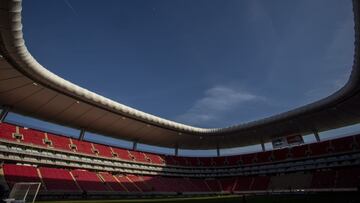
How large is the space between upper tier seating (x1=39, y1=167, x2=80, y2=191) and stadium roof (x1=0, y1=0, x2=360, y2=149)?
8.94 meters

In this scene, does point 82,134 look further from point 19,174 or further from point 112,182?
point 19,174

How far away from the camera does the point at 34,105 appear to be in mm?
37969

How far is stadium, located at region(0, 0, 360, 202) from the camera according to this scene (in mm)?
30750

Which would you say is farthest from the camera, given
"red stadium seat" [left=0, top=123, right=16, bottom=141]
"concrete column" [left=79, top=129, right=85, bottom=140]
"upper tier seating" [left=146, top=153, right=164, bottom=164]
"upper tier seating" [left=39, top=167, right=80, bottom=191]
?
"upper tier seating" [left=146, top=153, right=164, bottom=164]

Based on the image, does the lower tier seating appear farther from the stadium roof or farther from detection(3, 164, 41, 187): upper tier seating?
the stadium roof

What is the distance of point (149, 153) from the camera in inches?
2430

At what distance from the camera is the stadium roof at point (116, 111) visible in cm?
2578

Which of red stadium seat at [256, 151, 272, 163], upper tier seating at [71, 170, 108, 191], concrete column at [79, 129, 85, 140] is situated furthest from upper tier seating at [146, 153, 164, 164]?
red stadium seat at [256, 151, 272, 163]

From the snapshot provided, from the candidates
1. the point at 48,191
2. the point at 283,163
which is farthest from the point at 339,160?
the point at 48,191

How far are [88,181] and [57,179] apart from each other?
504cm

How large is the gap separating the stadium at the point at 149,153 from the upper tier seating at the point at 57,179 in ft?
0.49

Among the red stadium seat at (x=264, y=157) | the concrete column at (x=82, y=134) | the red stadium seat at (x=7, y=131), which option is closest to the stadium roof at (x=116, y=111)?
the concrete column at (x=82, y=134)

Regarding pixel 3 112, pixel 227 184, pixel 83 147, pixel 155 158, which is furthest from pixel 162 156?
pixel 3 112

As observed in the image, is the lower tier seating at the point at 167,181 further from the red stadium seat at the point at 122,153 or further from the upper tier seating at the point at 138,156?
the upper tier seating at the point at 138,156
